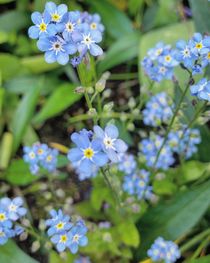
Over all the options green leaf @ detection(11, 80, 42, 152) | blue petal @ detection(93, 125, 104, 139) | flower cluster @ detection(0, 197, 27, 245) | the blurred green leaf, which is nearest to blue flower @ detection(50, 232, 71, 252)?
flower cluster @ detection(0, 197, 27, 245)

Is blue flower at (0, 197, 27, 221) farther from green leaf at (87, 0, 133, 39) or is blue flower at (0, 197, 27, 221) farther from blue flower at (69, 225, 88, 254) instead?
green leaf at (87, 0, 133, 39)

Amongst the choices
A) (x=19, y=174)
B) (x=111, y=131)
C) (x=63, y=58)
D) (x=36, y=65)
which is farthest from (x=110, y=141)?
(x=36, y=65)

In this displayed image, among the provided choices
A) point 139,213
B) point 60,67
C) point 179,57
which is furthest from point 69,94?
point 179,57

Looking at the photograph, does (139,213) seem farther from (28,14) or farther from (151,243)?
(28,14)

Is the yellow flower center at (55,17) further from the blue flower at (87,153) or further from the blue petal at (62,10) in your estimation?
the blue flower at (87,153)

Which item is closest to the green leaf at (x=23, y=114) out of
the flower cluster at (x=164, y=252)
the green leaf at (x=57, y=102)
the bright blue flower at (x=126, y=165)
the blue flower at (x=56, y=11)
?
the green leaf at (x=57, y=102)

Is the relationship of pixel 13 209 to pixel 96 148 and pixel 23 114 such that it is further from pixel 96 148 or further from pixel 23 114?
pixel 23 114
